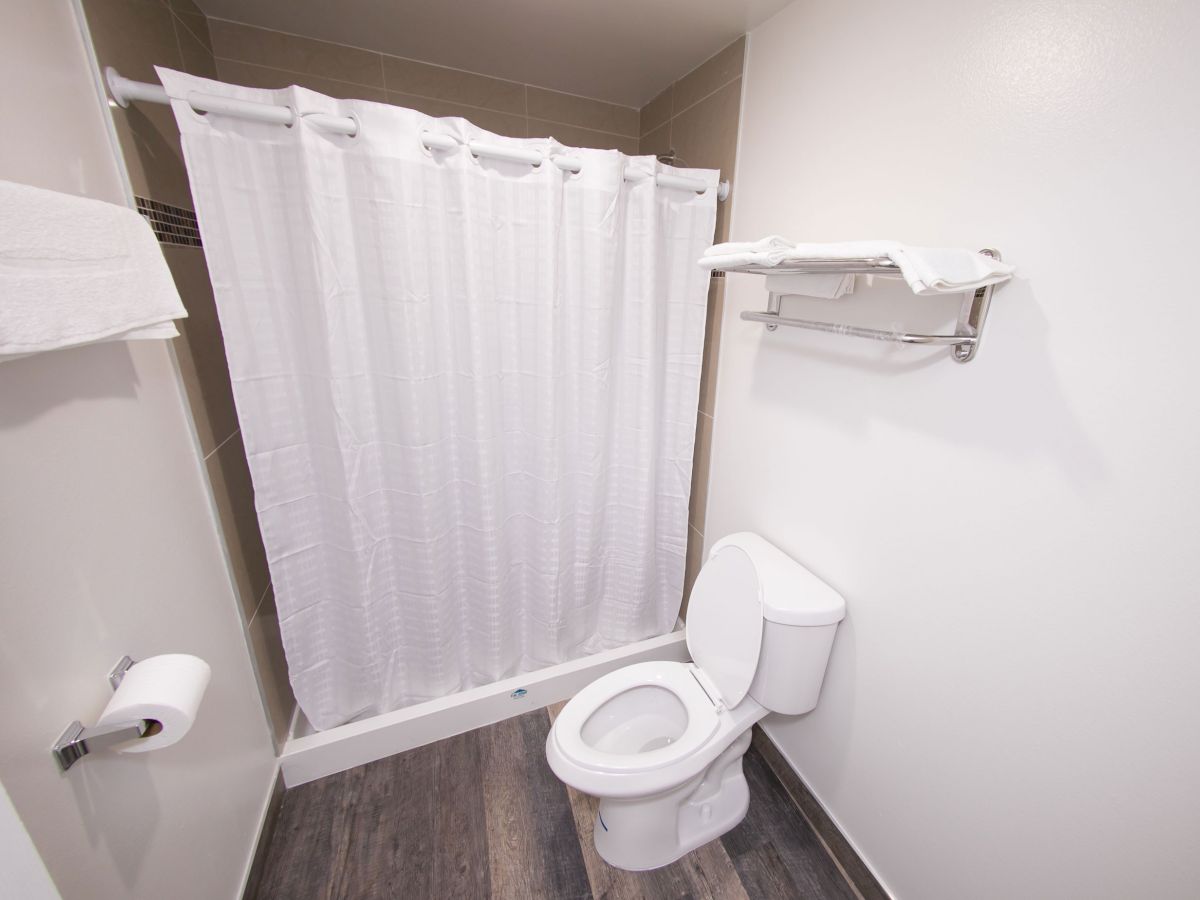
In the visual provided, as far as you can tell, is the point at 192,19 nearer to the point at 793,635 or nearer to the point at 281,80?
the point at 281,80

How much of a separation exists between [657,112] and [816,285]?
1220 millimetres

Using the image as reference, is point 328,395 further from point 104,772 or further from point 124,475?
point 104,772

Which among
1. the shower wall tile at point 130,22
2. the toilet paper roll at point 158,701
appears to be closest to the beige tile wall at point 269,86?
the shower wall tile at point 130,22

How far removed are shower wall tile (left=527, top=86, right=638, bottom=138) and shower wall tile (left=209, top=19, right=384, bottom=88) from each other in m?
0.54

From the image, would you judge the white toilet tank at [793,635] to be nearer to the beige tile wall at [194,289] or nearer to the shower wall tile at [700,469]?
the shower wall tile at [700,469]

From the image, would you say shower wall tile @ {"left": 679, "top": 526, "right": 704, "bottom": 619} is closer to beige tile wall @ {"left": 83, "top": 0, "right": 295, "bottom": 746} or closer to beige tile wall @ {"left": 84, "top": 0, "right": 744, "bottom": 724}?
beige tile wall @ {"left": 84, "top": 0, "right": 744, "bottom": 724}

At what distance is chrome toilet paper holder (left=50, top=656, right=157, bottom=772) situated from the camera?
65cm

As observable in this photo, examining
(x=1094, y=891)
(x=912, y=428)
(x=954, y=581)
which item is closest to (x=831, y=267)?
(x=912, y=428)

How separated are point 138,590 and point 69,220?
0.63 metres

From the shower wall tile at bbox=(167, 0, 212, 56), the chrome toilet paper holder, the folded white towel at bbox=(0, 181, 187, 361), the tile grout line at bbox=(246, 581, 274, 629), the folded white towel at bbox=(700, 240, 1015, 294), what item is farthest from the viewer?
the tile grout line at bbox=(246, 581, 274, 629)

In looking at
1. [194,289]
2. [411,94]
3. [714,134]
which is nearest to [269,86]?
[411,94]

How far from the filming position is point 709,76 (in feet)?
5.11

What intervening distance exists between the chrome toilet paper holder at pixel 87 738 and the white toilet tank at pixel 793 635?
4.02ft

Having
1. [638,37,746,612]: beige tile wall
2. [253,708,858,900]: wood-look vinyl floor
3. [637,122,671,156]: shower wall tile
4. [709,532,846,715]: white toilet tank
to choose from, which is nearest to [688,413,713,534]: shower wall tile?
[638,37,746,612]: beige tile wall
